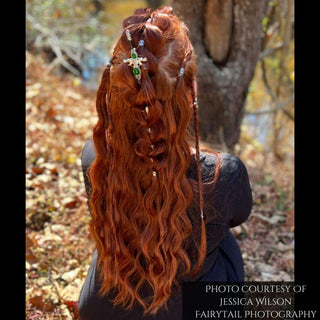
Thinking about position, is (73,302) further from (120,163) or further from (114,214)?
(120,163)

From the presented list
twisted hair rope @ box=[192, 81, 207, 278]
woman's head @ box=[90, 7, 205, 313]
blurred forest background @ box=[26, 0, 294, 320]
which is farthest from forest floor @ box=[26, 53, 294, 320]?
twisted hair rope @ box=[192, 81, 207, 278]

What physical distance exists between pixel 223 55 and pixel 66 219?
1791mm

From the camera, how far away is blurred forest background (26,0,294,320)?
101 inches

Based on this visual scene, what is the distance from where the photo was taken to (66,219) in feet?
9.46

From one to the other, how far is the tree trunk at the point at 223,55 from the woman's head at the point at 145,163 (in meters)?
1.78

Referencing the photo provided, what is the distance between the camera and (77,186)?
319 cm

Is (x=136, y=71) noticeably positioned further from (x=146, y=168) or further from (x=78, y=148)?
(x=78, y=148)

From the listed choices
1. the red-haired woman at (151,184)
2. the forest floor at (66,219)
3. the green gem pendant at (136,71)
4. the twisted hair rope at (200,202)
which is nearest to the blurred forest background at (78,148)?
the forest floor at (66,219)

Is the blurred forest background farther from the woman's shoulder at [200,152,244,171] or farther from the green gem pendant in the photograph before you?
the green gem pendant

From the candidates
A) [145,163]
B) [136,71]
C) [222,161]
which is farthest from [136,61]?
[222,161]

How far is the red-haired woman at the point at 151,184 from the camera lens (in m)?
1.54

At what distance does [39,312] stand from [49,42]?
3.78 meters

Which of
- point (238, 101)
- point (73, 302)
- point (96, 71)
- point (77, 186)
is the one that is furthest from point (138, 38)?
point (96, 71)

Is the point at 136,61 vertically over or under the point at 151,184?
over
